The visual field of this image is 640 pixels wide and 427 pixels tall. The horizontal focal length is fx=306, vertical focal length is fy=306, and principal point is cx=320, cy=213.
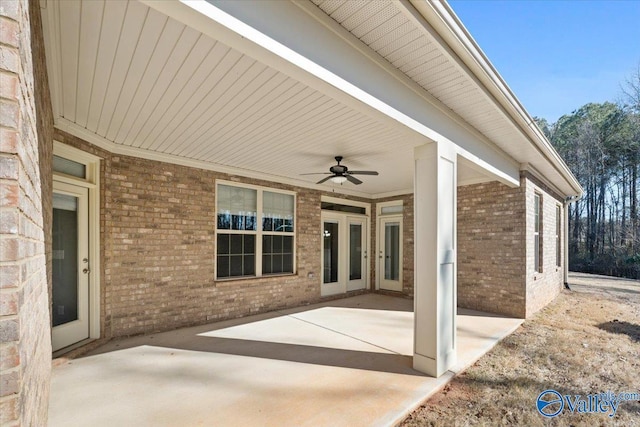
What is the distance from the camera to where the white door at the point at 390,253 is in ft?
25.2

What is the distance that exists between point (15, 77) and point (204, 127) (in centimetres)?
276

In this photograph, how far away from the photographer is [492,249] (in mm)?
5883

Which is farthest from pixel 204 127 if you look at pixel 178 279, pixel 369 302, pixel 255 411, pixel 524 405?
pixel 369 302

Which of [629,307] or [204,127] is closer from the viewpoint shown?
[204,127]

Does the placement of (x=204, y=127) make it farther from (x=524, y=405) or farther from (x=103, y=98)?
(x=524, y=405)

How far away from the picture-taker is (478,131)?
12.9ft

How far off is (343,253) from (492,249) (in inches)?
127

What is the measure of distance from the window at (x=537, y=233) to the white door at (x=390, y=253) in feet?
9.10

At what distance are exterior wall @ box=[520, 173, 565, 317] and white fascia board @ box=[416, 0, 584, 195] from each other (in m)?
1.94

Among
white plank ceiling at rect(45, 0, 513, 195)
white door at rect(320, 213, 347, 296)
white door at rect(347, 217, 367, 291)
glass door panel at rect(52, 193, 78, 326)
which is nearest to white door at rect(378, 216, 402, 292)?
white door at rect(347, 217, 367, 291)

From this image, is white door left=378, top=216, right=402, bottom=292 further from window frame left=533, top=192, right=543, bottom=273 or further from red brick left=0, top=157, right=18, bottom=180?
red brick left=0, top=157, right=18, bottom=180

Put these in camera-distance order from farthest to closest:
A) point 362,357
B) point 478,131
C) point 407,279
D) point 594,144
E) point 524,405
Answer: point 594,144 → point 407,279 → point 478,131 → point 362,357 → point 524,405

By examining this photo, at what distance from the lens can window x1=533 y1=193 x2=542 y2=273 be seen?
6.27 metres

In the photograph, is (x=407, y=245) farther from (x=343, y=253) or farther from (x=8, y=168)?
(x=8, y=168)
